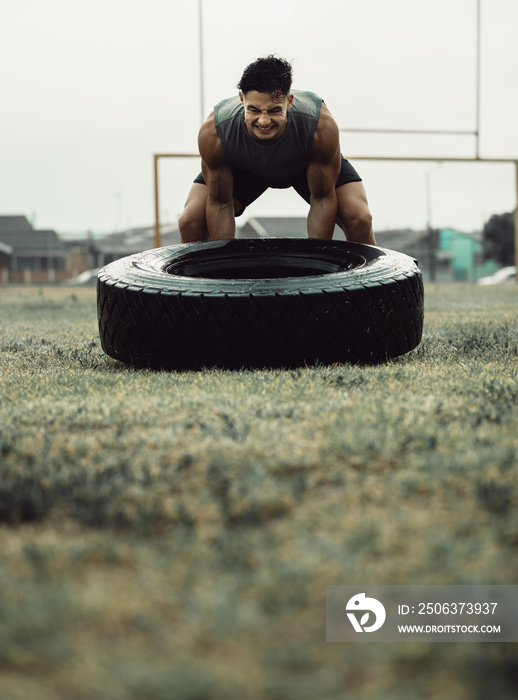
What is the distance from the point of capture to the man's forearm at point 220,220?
12.0 ft

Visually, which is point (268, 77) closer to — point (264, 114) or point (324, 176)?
point (264, 114)

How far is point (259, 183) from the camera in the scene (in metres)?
3.79

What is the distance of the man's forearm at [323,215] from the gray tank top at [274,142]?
0.96 feet

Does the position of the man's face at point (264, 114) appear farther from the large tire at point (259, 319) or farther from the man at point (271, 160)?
the large tire at point (259, 319)

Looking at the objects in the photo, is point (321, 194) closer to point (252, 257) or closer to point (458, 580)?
point (252, 257)

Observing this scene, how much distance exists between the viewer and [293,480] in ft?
3.76

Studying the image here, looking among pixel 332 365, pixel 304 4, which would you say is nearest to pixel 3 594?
pixel 332 365

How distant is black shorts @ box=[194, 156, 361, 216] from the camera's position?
3.69m

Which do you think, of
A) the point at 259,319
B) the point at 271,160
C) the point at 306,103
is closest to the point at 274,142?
the point at 271,160

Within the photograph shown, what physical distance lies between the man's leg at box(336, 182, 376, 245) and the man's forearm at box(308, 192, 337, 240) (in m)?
0.07

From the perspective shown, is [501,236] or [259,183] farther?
[501,236]

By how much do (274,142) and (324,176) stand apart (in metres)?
0.37

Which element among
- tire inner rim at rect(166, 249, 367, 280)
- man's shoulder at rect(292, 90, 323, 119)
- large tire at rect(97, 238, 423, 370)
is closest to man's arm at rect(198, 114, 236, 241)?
man's shoulder at rect(292, 90, 323, 119)

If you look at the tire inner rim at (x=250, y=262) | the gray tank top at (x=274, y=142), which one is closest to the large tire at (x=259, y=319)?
the tire inner rim at (x=250, y=262)
